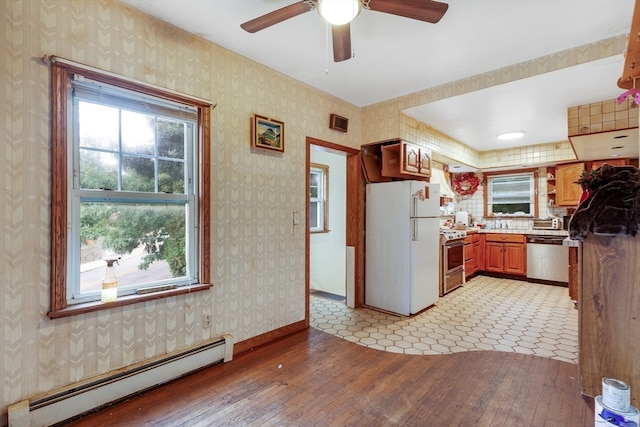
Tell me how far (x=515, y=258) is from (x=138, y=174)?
5924mm

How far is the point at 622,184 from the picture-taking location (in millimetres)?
1852

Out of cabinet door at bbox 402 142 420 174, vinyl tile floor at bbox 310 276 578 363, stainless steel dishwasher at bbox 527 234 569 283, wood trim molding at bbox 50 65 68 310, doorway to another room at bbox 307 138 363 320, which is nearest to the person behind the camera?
wood trim molding at bbox 50 65 68 310

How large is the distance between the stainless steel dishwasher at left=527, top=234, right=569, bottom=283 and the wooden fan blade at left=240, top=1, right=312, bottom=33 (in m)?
5.46

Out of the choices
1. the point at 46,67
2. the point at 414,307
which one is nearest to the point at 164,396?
the point at 46,67

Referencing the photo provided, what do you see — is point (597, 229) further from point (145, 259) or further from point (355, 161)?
point (145, 259)

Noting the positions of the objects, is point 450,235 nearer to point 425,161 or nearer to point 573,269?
point 425,161

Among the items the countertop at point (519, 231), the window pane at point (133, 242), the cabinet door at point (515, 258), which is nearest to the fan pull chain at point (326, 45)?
the window pane at point (133, 242)

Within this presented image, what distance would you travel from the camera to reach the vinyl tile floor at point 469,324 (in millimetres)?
2746

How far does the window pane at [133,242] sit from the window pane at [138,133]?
1.33 feet

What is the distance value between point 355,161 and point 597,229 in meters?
2.50

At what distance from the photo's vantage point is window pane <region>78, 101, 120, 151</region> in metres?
1.94

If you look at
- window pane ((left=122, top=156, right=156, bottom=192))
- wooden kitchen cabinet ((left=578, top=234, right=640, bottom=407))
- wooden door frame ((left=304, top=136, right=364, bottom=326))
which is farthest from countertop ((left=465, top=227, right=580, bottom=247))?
window pane ((left=122, top=156, right=156, bottom=192))

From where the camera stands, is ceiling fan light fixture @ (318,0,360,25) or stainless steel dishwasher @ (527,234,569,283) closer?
ceiling fan light fixture @ (318,0,360,25)

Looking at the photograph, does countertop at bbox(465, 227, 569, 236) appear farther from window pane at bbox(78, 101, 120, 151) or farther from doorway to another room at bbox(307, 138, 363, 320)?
window pane at bbox(78, 101, 120, 151)
